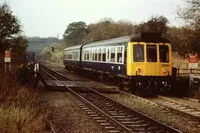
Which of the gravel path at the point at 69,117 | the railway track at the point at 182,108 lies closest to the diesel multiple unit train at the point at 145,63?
the railway track at the point at 182,108

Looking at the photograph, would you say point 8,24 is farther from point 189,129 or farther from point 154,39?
point 189,129

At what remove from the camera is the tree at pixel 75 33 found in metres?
106

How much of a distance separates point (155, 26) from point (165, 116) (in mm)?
45672

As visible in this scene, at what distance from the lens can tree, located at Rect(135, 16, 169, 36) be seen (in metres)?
54.8

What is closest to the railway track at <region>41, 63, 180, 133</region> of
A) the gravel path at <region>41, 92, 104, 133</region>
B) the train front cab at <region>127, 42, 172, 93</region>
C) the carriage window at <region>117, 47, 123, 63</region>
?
A: the gravel path at <region>41, 92, 104, 133</region>

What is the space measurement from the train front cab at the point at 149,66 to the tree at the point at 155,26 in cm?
3487

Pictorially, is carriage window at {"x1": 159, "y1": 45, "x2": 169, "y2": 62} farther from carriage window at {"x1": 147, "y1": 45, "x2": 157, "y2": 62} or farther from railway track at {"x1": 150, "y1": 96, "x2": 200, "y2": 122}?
railway track at {"x1": 150, "y1": 96, "x2": 200, "y2": 122}

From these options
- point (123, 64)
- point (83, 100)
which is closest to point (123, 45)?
point (123, 64)

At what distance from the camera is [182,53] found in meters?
27.8

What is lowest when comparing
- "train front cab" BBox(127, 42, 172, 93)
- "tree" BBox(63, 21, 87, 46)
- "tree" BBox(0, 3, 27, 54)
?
"train front cab" BBox(127, 42, 172, 93)

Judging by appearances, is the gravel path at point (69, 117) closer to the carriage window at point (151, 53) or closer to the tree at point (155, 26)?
the carriage window at point (151, 53)

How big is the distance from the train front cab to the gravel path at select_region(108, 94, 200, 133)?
5.93 ft

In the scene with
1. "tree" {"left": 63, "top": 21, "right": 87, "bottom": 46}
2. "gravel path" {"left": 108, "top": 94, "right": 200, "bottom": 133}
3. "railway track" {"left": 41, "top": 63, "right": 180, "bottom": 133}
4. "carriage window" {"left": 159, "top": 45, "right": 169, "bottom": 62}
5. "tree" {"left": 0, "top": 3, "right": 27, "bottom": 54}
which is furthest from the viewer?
"tree" {"left": 63, "top": 21, "right": 87, "bottom": 46}

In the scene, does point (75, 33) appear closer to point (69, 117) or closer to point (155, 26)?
point (155, 26)
